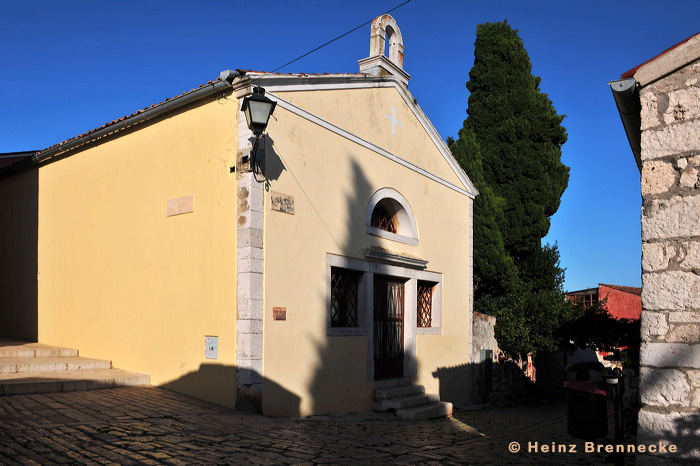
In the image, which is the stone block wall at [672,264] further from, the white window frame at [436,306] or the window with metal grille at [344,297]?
the white window frame at [436,306]

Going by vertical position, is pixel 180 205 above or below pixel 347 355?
above

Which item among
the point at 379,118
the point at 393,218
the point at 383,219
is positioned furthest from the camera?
the point at 393,218

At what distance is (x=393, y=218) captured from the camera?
11594 millimetres

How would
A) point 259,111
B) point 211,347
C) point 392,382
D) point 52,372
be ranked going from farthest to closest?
point 392,382 → point 52,372 → point 211,347 → point 259,111

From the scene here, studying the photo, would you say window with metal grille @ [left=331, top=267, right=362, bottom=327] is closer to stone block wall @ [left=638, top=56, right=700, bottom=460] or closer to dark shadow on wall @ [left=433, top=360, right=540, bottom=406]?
dark shadow on wall @ [left=433, top=360, right=540, bottom=406]

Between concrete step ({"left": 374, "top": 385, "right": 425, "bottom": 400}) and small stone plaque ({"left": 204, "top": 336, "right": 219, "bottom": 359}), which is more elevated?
small stone plaque ({"left": 204, "top": 336, "right": 219, "bottom": 359})

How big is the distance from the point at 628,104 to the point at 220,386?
5.69 meters

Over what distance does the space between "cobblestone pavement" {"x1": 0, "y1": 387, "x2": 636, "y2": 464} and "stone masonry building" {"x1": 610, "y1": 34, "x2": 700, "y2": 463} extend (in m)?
2.08

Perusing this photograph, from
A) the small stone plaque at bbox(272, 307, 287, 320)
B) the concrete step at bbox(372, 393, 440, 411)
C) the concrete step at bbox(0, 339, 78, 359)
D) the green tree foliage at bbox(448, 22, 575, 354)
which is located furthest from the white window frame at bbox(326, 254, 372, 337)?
the green tree foliage at bbox(448, 22, 575, 354)

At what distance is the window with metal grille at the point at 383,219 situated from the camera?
11.2 metres

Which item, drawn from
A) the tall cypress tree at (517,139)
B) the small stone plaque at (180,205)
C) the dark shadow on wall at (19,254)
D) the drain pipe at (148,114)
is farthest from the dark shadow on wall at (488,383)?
the dark shadow on wall at (19,254)

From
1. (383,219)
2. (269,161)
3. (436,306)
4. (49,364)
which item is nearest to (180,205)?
(269,161)

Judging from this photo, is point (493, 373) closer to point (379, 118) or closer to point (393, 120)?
point (393, 120)

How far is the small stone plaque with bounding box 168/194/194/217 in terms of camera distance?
838 centimetres
